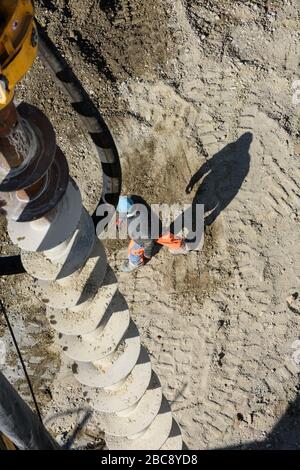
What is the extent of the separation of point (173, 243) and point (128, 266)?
33.6 inches

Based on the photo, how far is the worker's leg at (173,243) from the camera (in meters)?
10.6

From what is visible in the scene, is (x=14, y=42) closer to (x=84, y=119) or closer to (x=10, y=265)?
(x=84, y=119)

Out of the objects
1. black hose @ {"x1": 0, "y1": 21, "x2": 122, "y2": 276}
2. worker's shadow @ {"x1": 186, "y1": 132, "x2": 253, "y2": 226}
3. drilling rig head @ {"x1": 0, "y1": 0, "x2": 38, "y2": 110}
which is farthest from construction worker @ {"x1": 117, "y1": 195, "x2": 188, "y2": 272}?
drilling rig head @ {"x1": 0, "y1": 0, "x2": 38, "y2": 110}

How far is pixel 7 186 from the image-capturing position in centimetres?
413

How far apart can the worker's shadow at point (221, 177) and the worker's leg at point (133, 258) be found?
1.21m

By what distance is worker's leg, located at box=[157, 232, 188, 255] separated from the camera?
10.6 m

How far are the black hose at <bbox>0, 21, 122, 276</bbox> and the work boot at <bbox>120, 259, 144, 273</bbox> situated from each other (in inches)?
152

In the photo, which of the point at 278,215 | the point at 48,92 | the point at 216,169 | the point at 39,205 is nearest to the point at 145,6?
the point at 48,92

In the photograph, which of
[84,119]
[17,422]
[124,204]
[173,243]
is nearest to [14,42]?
[84,119]

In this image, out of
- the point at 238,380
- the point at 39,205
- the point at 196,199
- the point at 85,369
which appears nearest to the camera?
the point at 39,205

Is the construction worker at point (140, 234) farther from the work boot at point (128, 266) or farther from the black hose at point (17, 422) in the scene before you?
the black hose at point (17, 422)

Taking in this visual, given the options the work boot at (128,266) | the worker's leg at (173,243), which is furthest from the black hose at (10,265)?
the work boot at (128,266)

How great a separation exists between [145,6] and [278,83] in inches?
99.6

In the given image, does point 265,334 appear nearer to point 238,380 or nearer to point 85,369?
point 238,380
